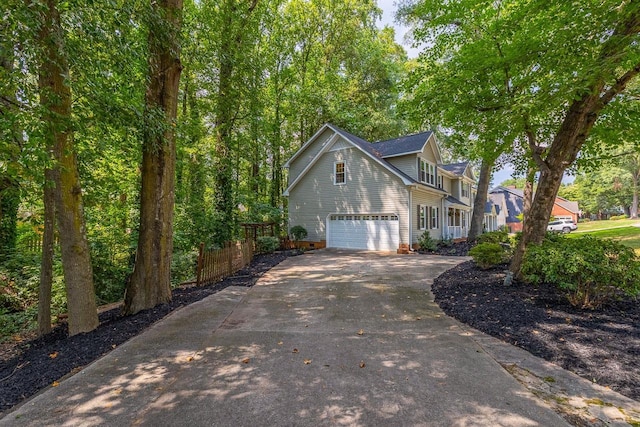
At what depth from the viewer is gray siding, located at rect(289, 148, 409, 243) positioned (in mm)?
15148

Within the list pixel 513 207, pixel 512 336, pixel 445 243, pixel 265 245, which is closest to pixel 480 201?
pixel 445 243

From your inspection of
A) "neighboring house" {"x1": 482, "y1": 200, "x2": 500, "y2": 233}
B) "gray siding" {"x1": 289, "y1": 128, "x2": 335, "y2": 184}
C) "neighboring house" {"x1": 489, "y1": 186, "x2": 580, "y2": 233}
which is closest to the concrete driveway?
"gray siding" {"x1": 289, "y1": 128, "x2": 335, "y2": 184}

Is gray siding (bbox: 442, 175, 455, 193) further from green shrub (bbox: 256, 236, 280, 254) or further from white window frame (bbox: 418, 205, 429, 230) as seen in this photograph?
green shrub (bbox: 256, 236, 280, 254)

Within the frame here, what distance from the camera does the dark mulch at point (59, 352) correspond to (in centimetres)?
332

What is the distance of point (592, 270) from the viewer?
505 cm

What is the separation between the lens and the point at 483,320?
16.6 feet

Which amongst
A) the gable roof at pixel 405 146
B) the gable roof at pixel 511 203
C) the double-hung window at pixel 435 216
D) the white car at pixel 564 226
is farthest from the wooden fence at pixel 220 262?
the gable roof at pixel 511 203

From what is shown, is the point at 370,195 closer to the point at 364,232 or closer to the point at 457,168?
the point at 364,232

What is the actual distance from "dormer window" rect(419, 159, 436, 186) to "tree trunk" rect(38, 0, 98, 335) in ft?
52.0

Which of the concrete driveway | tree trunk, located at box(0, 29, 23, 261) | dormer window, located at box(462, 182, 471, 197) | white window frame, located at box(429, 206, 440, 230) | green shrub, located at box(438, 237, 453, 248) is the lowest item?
the concrete driveway

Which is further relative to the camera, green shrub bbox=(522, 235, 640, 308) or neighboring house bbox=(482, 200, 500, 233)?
neighboring house bbox=(482, 200, 500, 233)

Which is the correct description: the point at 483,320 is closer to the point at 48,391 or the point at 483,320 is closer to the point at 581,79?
the point at 581,79

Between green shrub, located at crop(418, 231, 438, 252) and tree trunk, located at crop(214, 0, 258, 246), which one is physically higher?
tree trunk, located at crop(214, 0, 258, 246)

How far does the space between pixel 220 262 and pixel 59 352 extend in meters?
4.93
